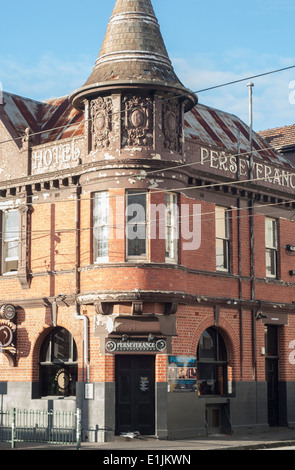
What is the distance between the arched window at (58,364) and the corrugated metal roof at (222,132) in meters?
8.62

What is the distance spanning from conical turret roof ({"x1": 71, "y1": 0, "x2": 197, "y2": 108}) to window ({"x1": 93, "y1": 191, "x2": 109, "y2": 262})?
3525mm

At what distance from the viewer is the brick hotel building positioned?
26.5 meters

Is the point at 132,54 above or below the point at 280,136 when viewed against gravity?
below

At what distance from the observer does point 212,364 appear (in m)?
29.5

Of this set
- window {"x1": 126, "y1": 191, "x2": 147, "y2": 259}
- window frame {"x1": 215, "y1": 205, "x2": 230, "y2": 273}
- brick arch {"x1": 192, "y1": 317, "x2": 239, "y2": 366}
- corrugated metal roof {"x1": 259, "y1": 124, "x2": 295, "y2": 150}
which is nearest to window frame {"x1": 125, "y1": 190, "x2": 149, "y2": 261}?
window {"x1": 126, "y1": 191, "x2": 147, "y2": 259}

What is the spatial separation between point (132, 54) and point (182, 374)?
1070 cm

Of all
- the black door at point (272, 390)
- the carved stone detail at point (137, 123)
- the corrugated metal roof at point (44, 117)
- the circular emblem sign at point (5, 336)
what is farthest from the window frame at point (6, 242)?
the black door at point (272, 390)

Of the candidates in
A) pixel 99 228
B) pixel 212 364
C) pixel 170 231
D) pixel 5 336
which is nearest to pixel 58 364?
pixel 5 336

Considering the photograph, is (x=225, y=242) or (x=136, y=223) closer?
(x=136, y=223)

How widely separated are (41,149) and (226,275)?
25.9 feet

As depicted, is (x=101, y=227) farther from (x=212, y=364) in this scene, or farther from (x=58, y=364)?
(x=212, y=364)

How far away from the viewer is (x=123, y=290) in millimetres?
26125

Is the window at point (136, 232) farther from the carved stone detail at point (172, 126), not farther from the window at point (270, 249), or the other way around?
the window at point (270, 249)
